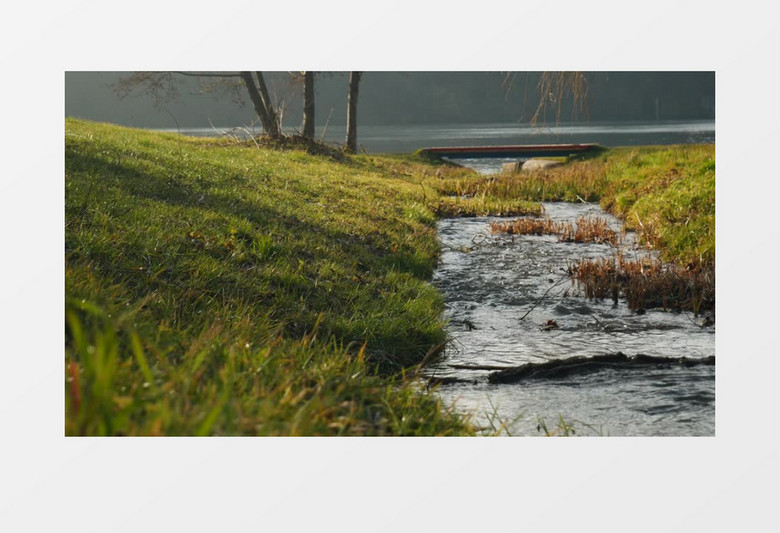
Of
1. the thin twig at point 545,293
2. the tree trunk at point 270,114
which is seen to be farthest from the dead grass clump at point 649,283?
the tree trunk at point 270,114

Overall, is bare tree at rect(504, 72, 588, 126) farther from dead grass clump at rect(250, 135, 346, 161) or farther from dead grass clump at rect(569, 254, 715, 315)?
dead grass clump at rect(250, 135, 346, 161)

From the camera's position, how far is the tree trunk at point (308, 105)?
18.4 m

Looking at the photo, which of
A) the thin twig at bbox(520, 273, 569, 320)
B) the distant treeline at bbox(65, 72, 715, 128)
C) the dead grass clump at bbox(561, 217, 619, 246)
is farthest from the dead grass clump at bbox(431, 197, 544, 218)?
the thin twig at bbox(520, 273, 569, 320)

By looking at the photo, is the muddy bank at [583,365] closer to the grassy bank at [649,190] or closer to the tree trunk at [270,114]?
the grassy bank at [649,190]

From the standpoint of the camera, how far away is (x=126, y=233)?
5.66 m

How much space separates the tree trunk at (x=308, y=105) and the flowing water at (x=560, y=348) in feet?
34.6

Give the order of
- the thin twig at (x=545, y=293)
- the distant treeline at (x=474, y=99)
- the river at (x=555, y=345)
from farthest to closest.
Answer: the thin twig at (x=545, y=293)
the distant treeline at (x=474, y=99)
the river at (x=555, y=345)

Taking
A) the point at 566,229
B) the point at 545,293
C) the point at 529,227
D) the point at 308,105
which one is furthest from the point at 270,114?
the point at 545,293

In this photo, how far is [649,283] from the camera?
22.7 ft

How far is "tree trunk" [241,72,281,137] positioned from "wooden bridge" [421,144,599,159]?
14.6ft

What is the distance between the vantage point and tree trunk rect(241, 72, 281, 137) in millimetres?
16625
